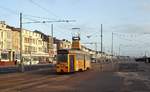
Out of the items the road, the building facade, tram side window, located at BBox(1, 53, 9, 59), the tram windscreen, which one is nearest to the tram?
the tram windscreen

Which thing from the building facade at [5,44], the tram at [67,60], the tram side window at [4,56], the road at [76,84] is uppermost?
the building facade at [5,44]

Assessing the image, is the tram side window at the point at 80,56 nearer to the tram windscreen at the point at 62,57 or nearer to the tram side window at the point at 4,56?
the tram windscreen at the point at 62,57

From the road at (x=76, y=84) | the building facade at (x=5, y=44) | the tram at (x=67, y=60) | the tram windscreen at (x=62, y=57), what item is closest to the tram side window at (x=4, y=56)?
the building facade at (x=5, y=44)

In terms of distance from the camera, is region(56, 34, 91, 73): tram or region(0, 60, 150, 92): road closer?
region(0, 60, 150, 92): road

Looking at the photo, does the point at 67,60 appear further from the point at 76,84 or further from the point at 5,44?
the point at 5,44

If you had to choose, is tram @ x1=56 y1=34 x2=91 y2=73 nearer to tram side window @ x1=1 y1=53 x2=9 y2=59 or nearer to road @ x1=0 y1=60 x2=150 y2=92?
road @ x1=0 y1=60 x2=150 y2=92

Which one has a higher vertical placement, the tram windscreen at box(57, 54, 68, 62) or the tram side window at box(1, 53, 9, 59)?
the tram side window at box(1, 53, 9, 59)

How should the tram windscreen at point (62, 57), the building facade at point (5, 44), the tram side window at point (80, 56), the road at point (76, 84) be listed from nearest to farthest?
1. the road at point (76, 84)
2. the tram windscreen at point (62, 57)
3. the tram side window at point (80, 56)
4. the building facade at point (5, 44)

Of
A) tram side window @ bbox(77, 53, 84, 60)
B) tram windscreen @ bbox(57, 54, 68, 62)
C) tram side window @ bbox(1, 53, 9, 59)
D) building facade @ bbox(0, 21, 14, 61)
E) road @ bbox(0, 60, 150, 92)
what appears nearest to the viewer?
road @ bbox(0, 60, 150, 92)

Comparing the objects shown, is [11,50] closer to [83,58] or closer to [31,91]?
[83,58]

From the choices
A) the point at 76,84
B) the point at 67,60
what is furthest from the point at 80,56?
the point at 76,84

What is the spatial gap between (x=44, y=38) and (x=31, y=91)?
141124 millimetres

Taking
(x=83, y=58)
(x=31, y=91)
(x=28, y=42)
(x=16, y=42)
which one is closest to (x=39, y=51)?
(x=28, y=42)

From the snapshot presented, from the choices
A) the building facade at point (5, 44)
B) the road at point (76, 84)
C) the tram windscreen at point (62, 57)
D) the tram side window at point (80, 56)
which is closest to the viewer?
the road at point (76, 84)
